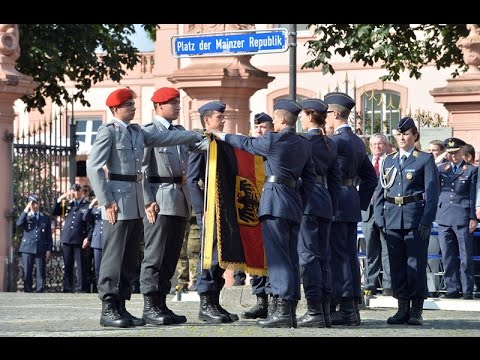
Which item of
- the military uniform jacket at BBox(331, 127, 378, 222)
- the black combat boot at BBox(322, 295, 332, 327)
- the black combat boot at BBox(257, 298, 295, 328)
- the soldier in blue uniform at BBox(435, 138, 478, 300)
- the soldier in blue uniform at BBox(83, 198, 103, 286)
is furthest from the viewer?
the soldier in blue uniform at BBox(83, 198, 103, 286)

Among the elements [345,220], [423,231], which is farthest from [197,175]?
[423,231]

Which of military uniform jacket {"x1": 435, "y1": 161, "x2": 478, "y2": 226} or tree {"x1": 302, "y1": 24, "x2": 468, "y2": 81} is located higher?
tree {"x1": 302, "y1": 24, "x2": 468, "y2": 81}

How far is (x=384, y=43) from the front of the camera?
86.9ft

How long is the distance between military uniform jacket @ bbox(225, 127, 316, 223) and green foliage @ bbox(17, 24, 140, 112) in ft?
52.3

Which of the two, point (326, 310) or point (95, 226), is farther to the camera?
point (95, 226)

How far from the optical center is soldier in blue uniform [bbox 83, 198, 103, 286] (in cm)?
2203

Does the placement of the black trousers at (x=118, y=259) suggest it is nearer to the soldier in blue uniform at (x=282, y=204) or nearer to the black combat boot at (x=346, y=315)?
the soldier in blue uniform at (x=282, y=204)

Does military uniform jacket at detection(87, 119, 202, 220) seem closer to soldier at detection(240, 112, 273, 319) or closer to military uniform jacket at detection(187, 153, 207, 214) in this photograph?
military uniform jacket at detection(187, 153, 207, 214)

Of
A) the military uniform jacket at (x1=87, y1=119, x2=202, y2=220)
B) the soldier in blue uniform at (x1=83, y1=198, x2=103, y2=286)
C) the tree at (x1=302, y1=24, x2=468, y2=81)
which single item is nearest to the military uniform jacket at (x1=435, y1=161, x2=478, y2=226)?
the soldier in blue uniform at (x1=83, y1=198, x2=103, y2=286)

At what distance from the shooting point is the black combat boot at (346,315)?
13.9 metres

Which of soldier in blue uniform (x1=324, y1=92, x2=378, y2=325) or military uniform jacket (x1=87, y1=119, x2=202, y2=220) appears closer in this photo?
military uniform jacket (x1=87, y1=119, x2=202, y2=220)

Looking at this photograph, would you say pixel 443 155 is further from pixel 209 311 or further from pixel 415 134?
pixel 209 311

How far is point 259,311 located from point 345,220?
1.32 meters

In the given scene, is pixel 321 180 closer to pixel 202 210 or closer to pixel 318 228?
pixel 318 228
